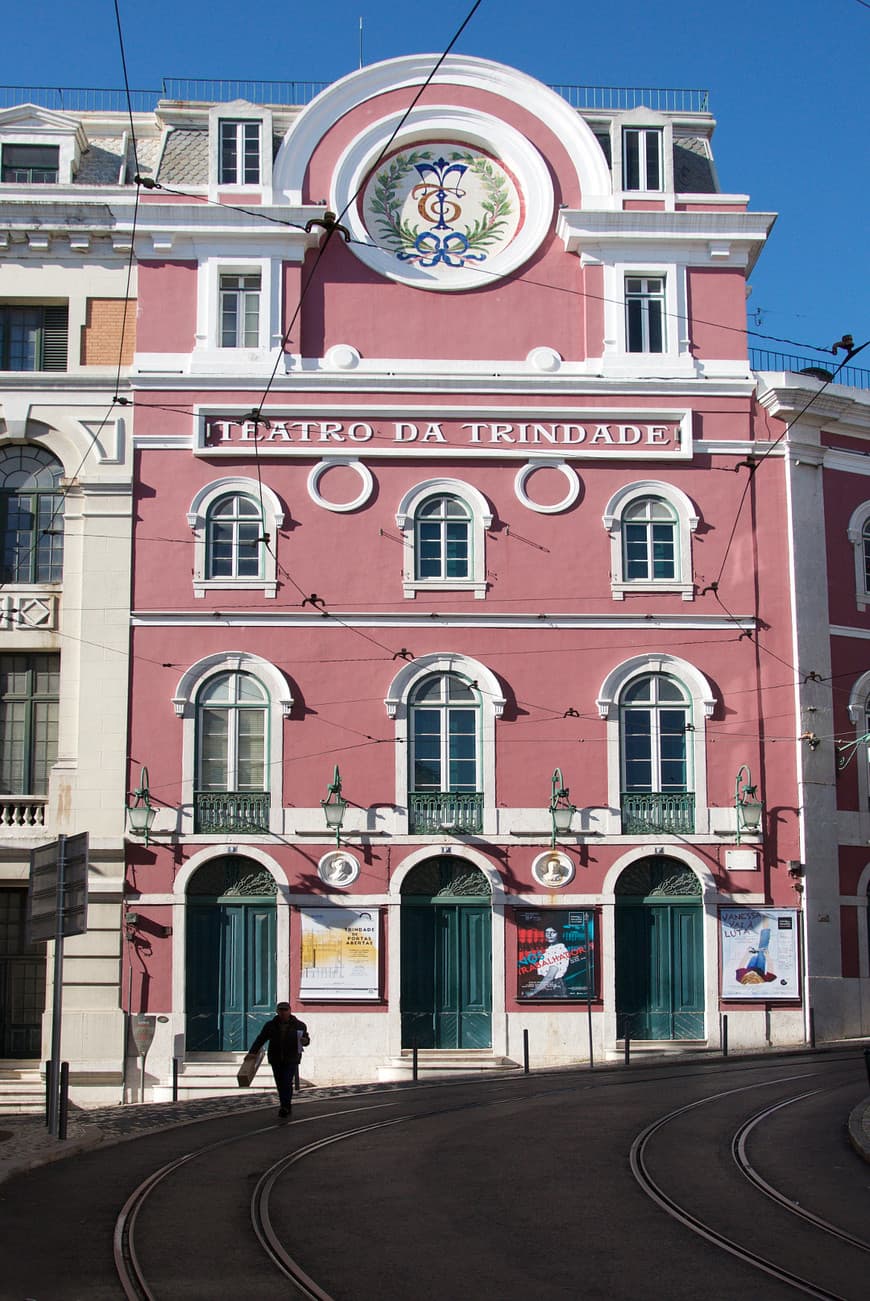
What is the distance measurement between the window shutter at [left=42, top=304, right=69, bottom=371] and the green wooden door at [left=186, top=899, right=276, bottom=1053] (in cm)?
A: 1058

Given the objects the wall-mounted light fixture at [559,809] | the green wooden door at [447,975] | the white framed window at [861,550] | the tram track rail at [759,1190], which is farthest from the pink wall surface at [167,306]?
the tram track rail at [759,1190]

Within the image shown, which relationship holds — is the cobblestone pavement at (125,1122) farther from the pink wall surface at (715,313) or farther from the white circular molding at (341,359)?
the pink wall surface at (715,313)

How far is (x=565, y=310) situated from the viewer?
31.9 meters

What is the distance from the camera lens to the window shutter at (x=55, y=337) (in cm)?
3128

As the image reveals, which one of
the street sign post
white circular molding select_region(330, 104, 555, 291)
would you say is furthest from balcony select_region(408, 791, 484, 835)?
the street sign post

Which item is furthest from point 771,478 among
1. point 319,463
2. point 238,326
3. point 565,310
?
point 238,326

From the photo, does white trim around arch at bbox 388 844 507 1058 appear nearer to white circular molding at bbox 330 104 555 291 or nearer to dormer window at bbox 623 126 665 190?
white circular molding at bbox 330 104 555 291

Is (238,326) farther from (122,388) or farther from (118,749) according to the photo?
(118,749)

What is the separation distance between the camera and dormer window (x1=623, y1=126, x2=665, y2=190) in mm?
32219

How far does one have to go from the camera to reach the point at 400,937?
1157 inches

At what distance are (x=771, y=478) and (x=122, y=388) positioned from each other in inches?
492

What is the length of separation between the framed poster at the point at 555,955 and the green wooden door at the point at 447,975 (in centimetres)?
61

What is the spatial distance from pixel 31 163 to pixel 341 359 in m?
7.38

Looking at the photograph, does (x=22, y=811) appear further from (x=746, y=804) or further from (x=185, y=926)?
(x=746, y=804)
